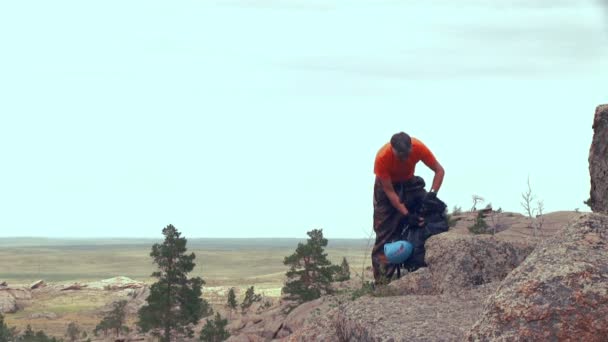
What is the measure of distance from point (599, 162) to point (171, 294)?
37.0 metres

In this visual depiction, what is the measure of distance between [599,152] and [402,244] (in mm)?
3322

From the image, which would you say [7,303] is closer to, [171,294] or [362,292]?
[171,294]

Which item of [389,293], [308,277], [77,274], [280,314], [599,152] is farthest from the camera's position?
[77,274]

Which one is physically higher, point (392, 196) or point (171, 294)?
point (392, 196)

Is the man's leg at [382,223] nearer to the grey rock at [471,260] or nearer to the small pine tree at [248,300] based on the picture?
the grey rock at [471,260]

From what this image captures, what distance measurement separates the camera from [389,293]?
32.9ft

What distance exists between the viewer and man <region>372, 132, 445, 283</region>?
1161cm

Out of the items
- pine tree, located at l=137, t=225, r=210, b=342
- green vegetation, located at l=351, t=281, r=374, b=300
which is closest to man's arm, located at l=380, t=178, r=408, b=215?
green vegetation, located at l=351, t=281, r=374, b=300

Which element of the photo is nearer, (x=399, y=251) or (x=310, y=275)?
(x=399, y=251)

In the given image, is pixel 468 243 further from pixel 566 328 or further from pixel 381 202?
pixel 566 328

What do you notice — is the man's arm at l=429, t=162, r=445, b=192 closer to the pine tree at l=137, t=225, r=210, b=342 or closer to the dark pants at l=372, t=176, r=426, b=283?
the dark pants at l=372, t=176, r=426, b=283

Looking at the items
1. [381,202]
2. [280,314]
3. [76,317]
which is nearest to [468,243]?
[381,202]

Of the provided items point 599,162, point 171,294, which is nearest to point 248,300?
point 171,294

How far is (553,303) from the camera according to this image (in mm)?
5000
